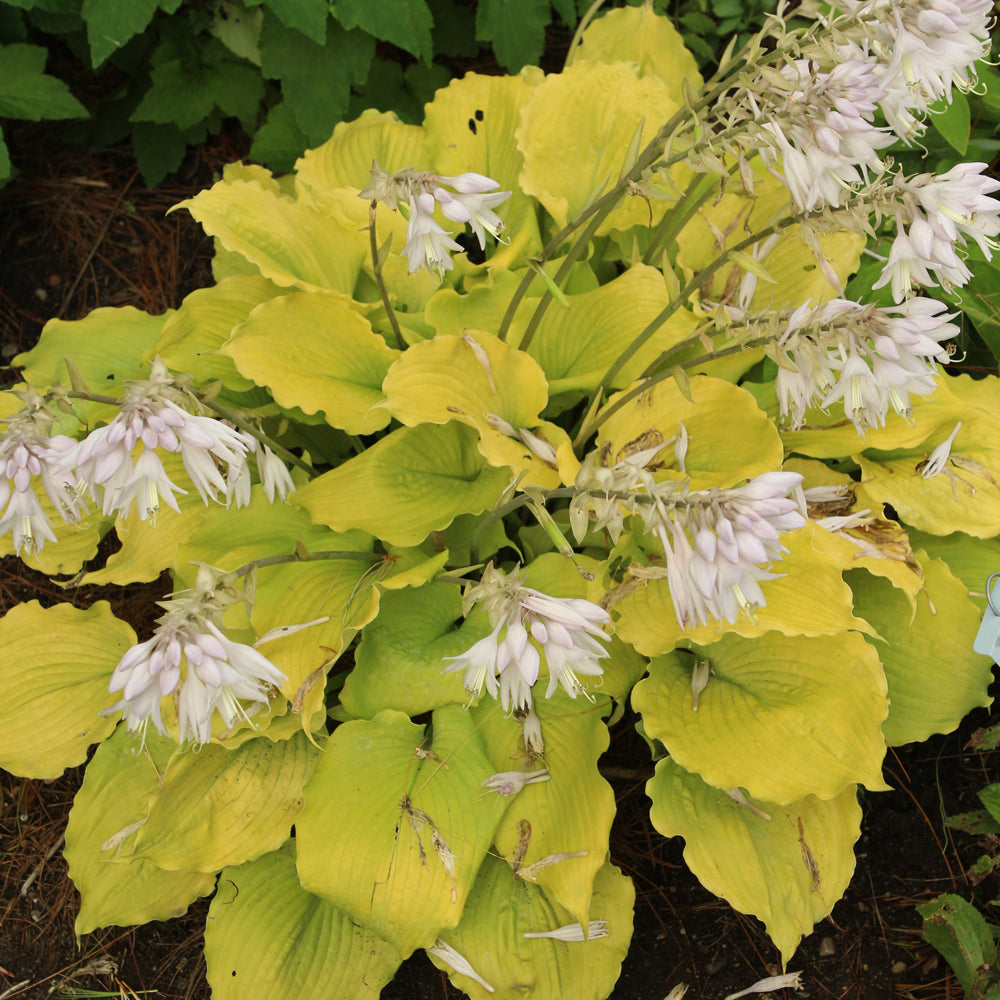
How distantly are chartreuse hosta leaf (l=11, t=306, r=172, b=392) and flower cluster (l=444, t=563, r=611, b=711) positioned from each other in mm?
1596

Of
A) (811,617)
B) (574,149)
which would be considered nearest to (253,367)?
(574,149)

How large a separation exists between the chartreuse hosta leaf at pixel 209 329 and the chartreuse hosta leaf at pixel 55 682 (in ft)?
2.09

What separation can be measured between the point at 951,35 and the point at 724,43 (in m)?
2.39

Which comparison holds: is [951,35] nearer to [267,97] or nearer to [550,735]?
[550,735]

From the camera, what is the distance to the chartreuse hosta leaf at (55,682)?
7.11ft

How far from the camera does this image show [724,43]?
3521 mm

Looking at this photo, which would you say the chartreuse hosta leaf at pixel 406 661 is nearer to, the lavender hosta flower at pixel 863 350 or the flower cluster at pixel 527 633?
the flower cluster at pixel 527 633

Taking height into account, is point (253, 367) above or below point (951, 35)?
below

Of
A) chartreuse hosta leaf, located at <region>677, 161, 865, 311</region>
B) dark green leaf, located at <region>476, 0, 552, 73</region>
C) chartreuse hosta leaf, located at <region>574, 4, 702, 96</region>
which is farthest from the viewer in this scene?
dark green leaf, located at <region>476, 0, 552, 73</region>

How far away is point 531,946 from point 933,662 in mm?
1137

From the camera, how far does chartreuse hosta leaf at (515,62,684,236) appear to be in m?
2.54

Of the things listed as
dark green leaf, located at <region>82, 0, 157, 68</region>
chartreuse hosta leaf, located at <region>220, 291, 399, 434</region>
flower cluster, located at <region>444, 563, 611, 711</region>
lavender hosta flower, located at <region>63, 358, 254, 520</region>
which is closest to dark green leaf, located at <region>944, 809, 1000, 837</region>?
flower cluster, located at <region>444, 563, 611, 711</region>

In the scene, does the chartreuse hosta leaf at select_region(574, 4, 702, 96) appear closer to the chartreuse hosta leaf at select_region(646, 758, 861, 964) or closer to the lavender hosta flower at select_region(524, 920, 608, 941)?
the chartreuse hosta leaf at select_region(646, 758, 861, 964)

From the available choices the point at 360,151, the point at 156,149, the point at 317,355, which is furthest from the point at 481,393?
the point at 156,149
